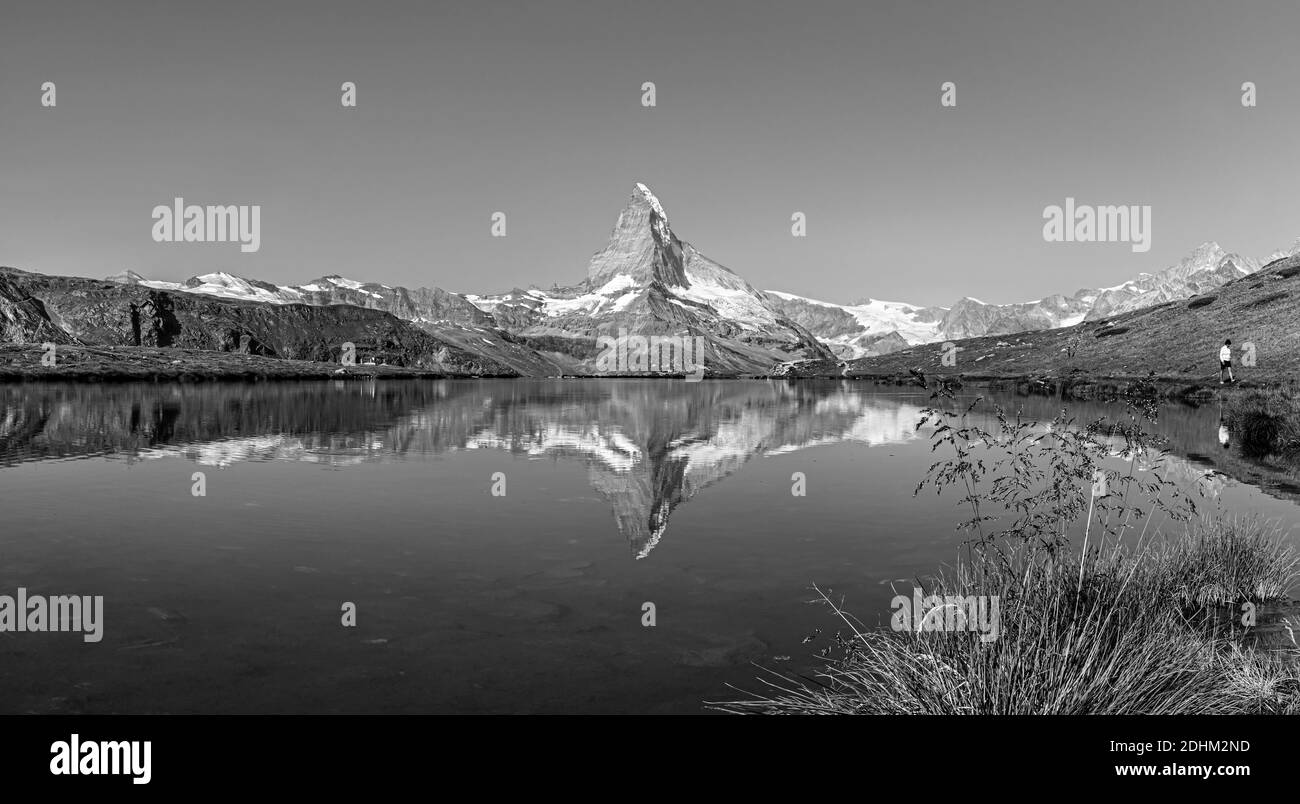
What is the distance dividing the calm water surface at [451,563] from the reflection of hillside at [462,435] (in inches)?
16.5

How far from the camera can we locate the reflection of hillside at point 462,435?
31.6 meters

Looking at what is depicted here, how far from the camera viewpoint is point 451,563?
1719 centimetres

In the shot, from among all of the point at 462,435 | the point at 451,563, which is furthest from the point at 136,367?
the point at 451,563

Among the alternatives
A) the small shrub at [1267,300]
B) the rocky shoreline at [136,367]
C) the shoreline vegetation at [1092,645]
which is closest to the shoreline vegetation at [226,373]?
the rocky shoreline at [136,367]

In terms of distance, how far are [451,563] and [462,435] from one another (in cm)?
3145

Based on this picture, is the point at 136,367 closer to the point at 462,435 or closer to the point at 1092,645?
the point at 462,435

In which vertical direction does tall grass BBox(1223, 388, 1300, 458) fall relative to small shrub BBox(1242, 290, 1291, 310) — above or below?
below

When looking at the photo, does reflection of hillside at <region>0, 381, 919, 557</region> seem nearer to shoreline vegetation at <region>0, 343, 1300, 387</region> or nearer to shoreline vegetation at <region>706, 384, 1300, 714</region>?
shoreline vegetation at <region>706, 384, 1300, 714</region>

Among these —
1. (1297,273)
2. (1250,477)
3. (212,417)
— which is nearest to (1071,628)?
(1250,477)

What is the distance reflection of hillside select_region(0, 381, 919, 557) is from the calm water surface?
0.42 metres

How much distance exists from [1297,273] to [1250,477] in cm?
13003

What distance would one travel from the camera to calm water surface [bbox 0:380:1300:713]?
35.0 ft

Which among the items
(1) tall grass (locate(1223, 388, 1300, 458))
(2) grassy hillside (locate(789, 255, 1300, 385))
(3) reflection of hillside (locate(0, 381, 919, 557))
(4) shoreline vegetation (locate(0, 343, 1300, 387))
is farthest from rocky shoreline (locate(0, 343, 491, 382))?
(1) tall grass (locate(1223, 388, 1300, 458))
